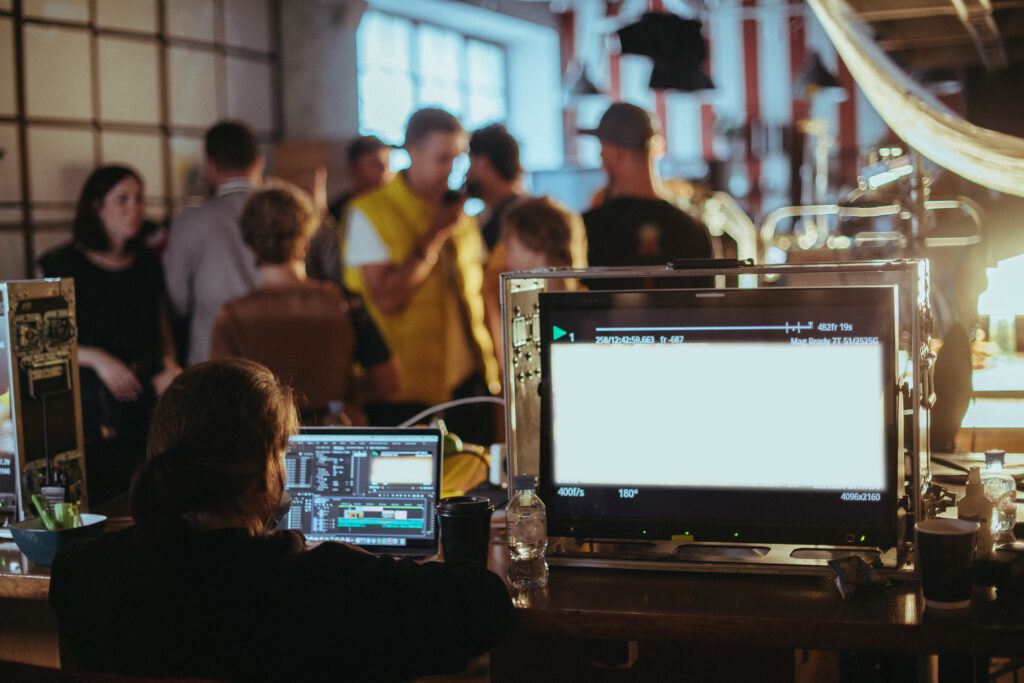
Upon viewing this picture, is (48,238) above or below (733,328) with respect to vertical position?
above

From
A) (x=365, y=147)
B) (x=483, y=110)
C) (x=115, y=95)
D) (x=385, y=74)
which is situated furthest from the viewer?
(x=483, y=110)

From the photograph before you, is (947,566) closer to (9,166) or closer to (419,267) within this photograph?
(419,267)

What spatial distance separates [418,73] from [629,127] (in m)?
6.44

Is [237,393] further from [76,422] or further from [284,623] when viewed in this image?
[76,422]

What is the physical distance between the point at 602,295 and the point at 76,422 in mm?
1134

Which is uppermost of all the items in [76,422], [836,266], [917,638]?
[836,266]

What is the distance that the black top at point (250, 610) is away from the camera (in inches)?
46.6

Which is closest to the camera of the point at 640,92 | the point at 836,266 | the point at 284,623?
the point at 284,623

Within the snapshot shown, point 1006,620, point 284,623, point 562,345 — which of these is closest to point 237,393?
A: point 284,623

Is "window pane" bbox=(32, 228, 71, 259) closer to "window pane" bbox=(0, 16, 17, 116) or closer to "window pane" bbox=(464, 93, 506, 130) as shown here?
"window pane" bbox=(0, 16, 17, 116)

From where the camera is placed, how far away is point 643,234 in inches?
121

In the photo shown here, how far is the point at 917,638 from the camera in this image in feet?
4.34

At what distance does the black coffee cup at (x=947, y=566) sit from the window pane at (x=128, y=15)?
18.1ft

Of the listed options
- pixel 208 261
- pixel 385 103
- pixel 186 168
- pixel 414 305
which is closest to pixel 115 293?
pixel 208 261
